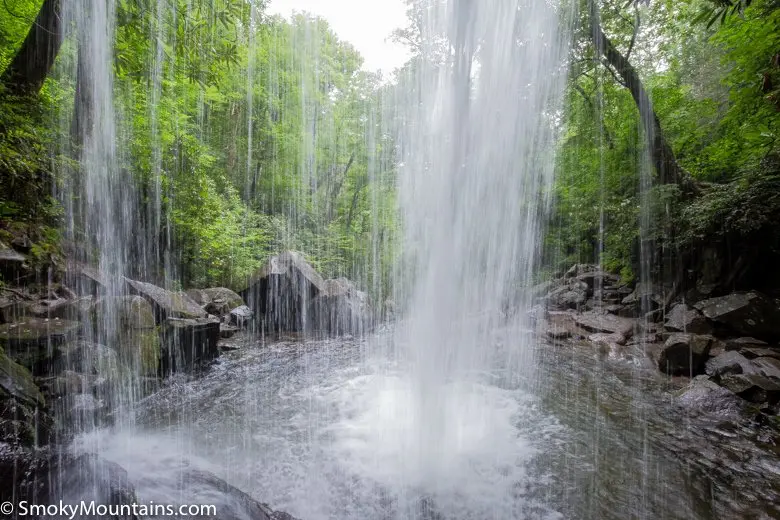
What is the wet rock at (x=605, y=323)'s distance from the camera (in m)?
10.3


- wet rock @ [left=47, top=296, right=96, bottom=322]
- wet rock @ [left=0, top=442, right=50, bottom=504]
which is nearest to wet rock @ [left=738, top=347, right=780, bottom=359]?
wet rock @ [left=0, top=442, right=50, bottom=504]

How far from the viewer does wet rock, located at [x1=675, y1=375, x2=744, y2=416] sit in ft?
17.2

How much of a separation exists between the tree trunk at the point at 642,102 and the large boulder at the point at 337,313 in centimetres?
1052

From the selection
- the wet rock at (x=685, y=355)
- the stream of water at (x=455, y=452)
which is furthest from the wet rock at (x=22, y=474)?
the wet rock at (x=685, y=355)

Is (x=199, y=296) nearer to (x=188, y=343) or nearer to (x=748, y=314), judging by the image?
(x=188, y=343)

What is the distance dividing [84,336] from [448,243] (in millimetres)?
5856

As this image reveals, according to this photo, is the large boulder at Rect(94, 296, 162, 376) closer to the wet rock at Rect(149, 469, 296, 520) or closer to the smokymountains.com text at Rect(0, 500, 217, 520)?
the wet rock at Rect(149, 469, 296, 520)

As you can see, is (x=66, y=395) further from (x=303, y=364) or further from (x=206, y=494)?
(x=303, y=364)

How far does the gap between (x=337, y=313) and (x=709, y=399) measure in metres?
9.68

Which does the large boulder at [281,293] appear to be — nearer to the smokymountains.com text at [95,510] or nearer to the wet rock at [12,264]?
the wet rock at [12,264]

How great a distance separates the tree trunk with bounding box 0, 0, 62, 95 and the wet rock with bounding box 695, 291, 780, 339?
14.4m

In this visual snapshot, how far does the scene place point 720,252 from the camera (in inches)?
362

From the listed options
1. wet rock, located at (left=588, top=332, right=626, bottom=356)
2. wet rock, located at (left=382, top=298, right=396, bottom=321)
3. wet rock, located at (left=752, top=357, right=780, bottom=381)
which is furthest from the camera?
wet rock, located at (left=382, top=298, right=396, bottom=321)

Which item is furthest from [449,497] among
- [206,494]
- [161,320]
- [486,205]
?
[161,320]
